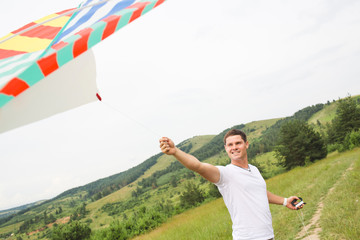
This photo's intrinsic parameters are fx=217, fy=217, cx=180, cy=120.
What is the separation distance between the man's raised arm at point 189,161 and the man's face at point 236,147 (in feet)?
1.08

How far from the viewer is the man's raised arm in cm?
163

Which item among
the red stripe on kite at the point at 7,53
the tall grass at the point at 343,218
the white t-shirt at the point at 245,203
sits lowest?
the tall grass at the point at 343,218

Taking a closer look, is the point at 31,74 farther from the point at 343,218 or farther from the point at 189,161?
the point at 343,218

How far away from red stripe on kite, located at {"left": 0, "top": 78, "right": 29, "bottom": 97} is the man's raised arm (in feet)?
3.03

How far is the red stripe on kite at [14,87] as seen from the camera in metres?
0.92

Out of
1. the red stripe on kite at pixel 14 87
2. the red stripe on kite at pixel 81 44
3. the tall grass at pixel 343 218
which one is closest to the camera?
the red stripe on kite at pixel 14 87

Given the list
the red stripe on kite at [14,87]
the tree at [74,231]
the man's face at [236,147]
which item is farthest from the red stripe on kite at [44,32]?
the tree at [74,231]

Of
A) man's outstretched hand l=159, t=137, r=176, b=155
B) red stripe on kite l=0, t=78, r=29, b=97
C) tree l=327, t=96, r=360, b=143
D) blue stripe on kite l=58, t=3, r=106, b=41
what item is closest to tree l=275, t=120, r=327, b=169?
tree l=327, t=96, r=360, b=143

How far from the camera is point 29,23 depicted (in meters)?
2.46

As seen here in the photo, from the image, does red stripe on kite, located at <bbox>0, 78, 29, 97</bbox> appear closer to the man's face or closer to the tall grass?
the man's face

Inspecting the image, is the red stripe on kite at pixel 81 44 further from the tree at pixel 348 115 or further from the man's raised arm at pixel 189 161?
the tree at pixel 348 115

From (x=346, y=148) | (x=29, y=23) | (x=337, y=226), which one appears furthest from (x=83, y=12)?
(x=346, y=148)

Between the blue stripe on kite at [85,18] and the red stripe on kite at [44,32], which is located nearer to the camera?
the blue stripe on kite at [85,18]

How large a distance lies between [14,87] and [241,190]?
189 cm
